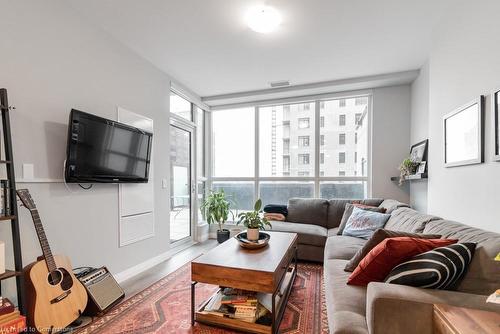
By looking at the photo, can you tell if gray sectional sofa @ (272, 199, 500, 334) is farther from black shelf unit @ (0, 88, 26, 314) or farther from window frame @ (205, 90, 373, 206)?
window frame @ (205, 90, 373, 206)

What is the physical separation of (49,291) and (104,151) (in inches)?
49.0

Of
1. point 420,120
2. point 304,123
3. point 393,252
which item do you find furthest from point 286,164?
point 393,252

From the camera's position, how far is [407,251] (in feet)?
4.29

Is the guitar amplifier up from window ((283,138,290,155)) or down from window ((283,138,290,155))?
down

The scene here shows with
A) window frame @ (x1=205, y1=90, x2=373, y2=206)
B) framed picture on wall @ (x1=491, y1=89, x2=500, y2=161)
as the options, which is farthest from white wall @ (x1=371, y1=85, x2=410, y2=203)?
framed picture on wall @ (x1=491, y1=89, x2=500, y2=161)

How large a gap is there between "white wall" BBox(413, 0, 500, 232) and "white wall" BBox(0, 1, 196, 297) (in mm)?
3299

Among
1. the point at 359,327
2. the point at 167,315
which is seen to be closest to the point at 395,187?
the point at 359,327

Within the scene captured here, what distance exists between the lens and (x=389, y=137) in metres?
3.88

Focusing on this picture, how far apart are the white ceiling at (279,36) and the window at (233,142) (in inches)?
47.7

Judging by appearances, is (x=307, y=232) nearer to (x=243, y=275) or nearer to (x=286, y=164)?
(x=286, y=164)

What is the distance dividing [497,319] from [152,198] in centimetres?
322

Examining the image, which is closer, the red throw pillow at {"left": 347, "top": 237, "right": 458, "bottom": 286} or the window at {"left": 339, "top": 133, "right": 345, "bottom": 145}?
the red throw pillow at {"left": 347, "top": 237, "right": 458, "bottom": 286}

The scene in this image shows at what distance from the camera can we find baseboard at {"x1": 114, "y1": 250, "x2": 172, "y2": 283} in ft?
8.82

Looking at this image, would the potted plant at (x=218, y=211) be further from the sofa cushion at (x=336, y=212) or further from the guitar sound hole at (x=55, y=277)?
the guitar sound hole at (x=55, y=277)
